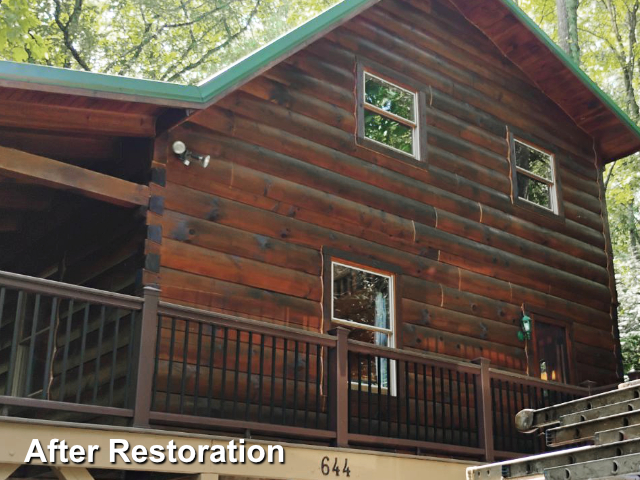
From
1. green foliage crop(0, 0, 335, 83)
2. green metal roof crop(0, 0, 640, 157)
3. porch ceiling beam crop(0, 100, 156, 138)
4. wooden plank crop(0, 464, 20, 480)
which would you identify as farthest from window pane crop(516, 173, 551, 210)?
green foliage crop(0, 0, 335, 83)

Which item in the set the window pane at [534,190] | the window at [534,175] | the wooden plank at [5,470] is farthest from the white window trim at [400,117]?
the wooden plank at [5,470]

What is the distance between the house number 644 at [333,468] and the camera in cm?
801

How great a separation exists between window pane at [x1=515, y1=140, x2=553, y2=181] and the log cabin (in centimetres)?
6

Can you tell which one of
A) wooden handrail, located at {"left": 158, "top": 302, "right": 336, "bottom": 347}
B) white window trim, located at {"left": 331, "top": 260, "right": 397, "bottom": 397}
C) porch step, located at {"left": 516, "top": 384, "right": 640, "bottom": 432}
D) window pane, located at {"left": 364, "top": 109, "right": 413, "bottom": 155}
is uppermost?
window pane, located at {"left": 364, "top": 109, "right": 413, "bottom": 155}

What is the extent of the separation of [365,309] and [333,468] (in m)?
3.12

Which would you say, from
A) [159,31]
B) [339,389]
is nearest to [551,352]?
[339,389]

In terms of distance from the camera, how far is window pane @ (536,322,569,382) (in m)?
13.6

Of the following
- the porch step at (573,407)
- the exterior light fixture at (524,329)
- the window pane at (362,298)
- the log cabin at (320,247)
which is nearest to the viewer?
the porch step at (573,407)

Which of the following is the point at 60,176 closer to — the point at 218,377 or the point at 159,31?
the point at 218,377

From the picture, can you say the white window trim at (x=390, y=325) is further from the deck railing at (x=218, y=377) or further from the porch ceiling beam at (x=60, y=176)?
the porch ceiling beam at (x=60, y=176)

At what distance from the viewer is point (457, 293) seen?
12125mm

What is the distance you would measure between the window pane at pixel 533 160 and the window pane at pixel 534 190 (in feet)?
0.55

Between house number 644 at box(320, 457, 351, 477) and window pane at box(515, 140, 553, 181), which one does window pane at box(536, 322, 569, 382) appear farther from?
house number 644 at box(320, 457, 351, 477)

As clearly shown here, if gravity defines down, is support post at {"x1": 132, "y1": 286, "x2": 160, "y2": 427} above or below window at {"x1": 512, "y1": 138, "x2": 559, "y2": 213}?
below
